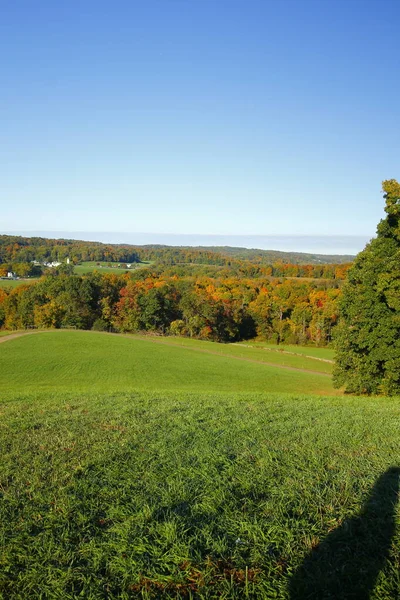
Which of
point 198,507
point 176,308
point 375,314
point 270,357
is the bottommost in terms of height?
point 270,357

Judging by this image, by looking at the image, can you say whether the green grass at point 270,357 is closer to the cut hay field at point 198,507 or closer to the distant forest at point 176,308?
the distant forest at point 176,308

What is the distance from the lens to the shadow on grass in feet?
11.0

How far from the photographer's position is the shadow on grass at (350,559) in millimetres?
3340

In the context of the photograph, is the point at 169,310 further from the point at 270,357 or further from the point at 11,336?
the point at 11,336

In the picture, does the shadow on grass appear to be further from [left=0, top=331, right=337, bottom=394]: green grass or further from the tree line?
the tree line

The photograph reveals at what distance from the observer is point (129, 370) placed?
3641cm

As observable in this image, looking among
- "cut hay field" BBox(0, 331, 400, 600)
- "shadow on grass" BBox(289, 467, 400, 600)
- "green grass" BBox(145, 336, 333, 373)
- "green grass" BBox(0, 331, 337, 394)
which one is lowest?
"green grass" BBox(145, 336, 333, 373)

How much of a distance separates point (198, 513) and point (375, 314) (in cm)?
1950

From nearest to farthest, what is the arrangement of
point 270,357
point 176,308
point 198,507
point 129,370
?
point 198,507
point 129,370
point 270,357
point 176,308

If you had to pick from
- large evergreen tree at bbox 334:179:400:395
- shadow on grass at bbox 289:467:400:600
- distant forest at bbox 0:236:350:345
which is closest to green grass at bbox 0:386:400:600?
shadow on grass at bbox 289:467:400:600

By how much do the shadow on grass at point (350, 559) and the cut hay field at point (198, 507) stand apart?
0.01 meters

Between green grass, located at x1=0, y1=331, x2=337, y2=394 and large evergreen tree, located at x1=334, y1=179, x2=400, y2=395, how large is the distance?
723 centimetres

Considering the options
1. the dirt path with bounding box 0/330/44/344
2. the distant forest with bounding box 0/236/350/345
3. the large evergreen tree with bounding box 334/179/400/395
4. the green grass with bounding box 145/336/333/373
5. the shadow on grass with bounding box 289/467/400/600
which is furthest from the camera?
the distant forest with bounding box 0/236/350/345

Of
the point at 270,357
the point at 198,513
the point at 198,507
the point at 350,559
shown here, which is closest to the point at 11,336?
the point at 270,357
